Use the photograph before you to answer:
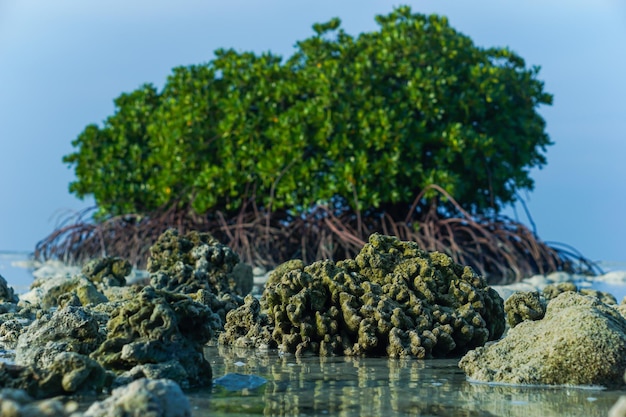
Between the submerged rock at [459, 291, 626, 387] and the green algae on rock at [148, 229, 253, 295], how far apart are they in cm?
334

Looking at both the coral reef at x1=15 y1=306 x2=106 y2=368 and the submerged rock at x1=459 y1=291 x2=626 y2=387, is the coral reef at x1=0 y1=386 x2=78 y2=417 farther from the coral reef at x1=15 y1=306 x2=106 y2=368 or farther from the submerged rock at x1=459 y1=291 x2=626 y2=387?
the submerged rock at x1=459 y1=291 x2=626 y2=387

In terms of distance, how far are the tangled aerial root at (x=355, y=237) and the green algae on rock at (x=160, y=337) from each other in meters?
9.00

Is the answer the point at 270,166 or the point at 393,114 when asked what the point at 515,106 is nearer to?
the point at 393,114

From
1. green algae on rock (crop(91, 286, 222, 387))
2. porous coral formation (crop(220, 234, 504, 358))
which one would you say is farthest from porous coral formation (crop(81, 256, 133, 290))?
green algae on rock (crop(91, 286, 222, 387))

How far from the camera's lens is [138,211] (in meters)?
17.6

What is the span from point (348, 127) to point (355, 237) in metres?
1.73

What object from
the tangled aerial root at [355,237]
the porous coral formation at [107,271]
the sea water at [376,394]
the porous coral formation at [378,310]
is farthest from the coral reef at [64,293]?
the tangled aerial root at [355,237]

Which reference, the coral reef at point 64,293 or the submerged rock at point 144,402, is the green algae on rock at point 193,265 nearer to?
the coral reef at point 64,293

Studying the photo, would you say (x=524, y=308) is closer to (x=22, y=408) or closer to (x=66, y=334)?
(x=66, y=334)

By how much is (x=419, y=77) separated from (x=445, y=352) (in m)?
9.47

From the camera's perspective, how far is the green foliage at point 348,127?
14055mm

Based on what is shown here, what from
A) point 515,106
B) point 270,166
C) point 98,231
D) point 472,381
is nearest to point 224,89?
point 270,166

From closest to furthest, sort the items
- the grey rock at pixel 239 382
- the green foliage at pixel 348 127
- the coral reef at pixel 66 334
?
the grey rock at pixel 239 382, the coral reef at pixel 66 334, the green foliage at pixel 348 127

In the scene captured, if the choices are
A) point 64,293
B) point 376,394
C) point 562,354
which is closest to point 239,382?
point 376,394
